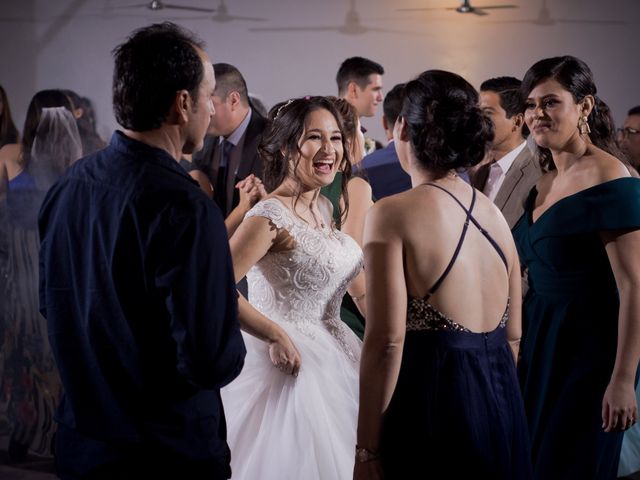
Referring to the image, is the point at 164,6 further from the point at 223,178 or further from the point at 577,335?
the point at 577,335

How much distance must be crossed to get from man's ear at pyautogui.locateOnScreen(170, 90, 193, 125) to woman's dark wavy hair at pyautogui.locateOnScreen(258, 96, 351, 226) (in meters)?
0.89

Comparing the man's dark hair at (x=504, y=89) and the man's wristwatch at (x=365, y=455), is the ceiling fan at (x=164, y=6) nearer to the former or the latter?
the man's dark hair at (x=504, y=89)

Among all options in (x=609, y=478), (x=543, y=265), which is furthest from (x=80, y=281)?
(x=609, y=478)

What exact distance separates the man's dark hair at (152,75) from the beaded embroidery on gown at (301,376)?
Result: 2.59ft

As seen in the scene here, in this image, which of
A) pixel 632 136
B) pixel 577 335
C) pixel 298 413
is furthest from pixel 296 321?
pixel 632 136

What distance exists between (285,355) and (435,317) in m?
0.67

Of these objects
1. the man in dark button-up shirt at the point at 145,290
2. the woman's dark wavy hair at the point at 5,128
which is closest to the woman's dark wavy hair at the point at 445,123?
the man in dark button-up shirt at the point at 145,290

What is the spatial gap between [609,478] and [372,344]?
3.23 ft

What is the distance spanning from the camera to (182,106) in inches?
57.1

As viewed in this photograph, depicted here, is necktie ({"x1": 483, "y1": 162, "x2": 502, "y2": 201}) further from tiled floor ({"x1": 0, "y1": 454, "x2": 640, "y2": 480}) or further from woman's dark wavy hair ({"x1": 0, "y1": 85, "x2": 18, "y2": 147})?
woman's dark wavy hair ({"x1": 0, "y1": 85, "x2": 18, "y2": 147})

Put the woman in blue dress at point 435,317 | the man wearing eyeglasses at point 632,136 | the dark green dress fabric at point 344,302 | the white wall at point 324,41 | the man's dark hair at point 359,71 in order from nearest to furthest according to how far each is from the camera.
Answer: the woman in blue dress at point 435,317 → the dark green dress fabric at point 344,302 → the man's dark hair at point 359,71 → the man wearing eyeglasses at point 632,136 → the white wall at point 324,41

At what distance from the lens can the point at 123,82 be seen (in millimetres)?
1440

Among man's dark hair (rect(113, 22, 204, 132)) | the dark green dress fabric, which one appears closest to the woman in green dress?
the dark green dress fabric

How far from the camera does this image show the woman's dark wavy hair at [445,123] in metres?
1.61
